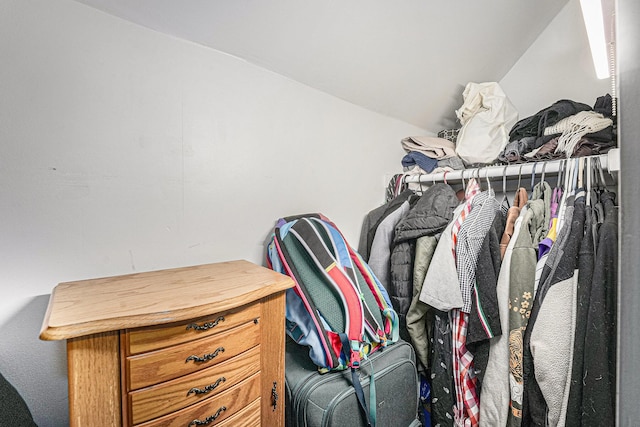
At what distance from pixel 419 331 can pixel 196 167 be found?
1.09 m

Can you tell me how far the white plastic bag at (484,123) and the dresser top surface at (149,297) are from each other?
1.21m

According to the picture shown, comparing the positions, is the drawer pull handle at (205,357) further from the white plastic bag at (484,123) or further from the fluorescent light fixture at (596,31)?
the white plastic bag at (484,123)

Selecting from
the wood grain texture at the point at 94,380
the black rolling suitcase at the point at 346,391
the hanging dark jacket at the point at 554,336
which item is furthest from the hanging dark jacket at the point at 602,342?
the wood grain texture at the point at 94,380

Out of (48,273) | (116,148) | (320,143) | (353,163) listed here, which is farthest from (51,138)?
(353,163)

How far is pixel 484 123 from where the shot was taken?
1.41 metres

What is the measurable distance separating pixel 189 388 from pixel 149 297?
214 millimetres

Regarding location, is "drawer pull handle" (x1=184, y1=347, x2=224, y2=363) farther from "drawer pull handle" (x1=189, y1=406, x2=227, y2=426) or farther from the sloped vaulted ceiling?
the sloped vaulted ceiling

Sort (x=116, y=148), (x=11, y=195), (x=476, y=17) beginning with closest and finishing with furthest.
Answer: (x=11, y=195), (x=116, y=148), (x=476, y=17)

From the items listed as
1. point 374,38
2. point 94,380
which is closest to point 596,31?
point 374,38

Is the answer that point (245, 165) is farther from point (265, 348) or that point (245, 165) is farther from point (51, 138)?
point (265, 348)

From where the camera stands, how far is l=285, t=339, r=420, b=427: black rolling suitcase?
2.49 feet

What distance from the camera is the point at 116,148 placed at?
80 cm

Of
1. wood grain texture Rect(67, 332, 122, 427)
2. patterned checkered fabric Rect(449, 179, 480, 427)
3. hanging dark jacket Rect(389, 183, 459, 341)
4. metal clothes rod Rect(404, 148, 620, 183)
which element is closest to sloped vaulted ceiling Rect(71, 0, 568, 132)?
metal clothes rod Rect(404, 148, 620, 183)

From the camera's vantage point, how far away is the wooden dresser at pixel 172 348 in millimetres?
500
